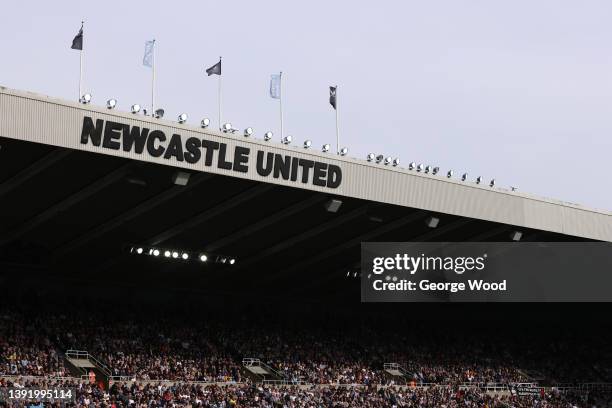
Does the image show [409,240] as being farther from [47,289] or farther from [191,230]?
[47,289]

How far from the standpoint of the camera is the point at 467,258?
2505 inches

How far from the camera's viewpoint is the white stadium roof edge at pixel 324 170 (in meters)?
43.9

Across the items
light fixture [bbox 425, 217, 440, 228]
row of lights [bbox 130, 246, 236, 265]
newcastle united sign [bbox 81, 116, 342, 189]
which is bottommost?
row of lights [bbox 130, 246, 236, 265]

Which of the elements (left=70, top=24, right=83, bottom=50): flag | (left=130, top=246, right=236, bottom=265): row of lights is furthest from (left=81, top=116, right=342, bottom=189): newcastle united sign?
(left=130, top=246, right=236, bottom=265): row of lights

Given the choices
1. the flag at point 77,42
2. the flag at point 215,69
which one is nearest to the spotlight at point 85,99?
the flag at point 77,42

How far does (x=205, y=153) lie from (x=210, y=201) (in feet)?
17.1

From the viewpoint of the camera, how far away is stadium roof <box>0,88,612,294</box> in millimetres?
45875

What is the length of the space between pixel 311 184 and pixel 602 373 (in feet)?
105

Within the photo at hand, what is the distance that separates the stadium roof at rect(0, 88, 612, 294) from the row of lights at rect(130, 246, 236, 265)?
34 centimetres

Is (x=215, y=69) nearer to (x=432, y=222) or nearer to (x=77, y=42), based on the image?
(x=77, y=42)

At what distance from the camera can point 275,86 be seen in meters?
55.7

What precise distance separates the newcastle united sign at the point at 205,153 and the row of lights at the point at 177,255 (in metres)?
10.5

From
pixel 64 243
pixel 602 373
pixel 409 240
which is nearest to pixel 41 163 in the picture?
pixel 64 243

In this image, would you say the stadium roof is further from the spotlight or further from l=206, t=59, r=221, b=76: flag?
l=206, t=59, r=221, b=76: flag
